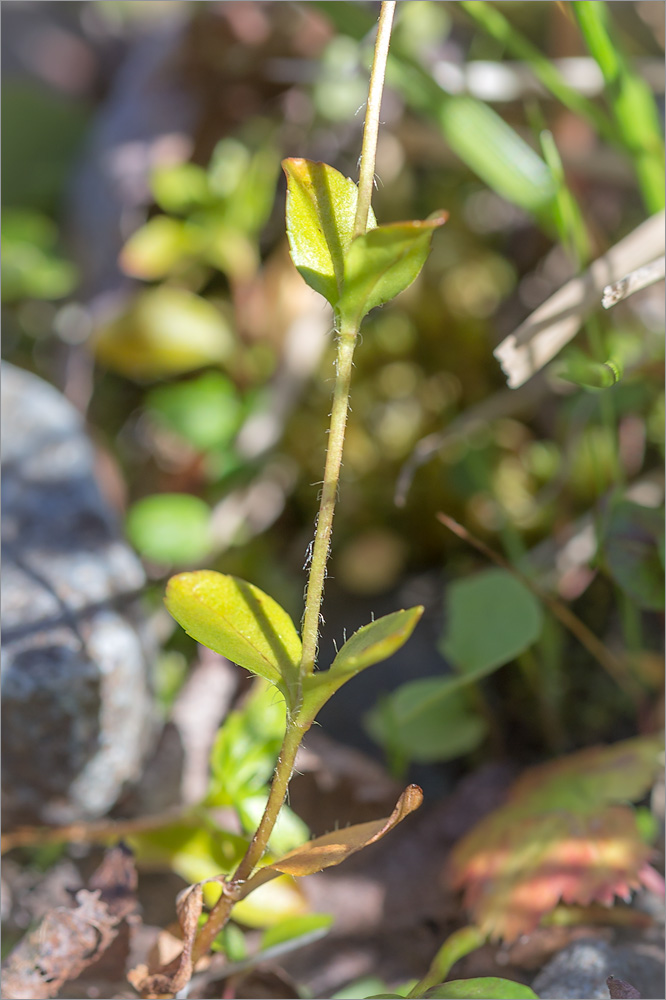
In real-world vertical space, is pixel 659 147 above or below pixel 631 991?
above

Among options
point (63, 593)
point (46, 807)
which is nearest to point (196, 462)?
point (63, 593)

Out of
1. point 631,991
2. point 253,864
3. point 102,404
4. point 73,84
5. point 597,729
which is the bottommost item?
point 597,729

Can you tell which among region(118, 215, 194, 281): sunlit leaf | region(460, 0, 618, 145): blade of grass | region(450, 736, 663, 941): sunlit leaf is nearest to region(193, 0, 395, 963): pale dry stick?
region(450, 736, 663, 941): sunlit leaf

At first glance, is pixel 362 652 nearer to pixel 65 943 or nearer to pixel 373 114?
pixel 373 114

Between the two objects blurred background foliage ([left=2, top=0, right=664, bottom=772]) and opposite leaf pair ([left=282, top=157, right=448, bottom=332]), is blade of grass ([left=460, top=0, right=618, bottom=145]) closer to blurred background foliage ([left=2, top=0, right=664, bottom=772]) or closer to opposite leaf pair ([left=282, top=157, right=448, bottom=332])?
blurred background foliage ([left=2, top=0, right=664, bottom=772])

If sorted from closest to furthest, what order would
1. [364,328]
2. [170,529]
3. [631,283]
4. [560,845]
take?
[631,283]
[560,845]
[170,529]
[364,328]

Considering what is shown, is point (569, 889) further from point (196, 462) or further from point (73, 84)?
point (73, 84)

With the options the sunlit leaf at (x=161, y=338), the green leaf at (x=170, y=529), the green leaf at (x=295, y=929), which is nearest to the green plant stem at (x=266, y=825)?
the green leaf at (x=295, y=929)

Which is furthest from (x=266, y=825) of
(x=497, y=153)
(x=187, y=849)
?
(x=497, y=153)
